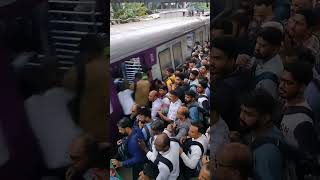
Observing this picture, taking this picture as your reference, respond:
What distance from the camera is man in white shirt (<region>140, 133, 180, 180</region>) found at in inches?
71.9

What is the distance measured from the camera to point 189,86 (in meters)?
1.92

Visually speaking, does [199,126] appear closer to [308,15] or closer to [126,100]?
[126,100]

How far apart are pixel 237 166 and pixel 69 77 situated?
28.9 inches

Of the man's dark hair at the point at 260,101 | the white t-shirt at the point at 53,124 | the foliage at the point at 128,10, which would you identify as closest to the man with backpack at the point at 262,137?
the man's dark hair at the point at 260,101

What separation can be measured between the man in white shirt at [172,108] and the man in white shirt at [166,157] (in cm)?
7

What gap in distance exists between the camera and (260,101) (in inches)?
71.8

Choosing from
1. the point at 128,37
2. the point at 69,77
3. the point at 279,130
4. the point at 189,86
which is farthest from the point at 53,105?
the point at 279,130

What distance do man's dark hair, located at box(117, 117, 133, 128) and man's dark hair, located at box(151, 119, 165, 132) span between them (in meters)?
0.09

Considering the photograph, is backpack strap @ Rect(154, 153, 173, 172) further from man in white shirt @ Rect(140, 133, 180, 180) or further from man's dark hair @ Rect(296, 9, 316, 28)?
man's dark hair @ Rect(296, 9, 316, 28)

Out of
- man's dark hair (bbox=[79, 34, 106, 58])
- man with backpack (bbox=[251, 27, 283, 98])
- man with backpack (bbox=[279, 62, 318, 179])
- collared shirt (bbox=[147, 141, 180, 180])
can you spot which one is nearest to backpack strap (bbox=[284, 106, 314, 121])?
man with backpack (bbox=[279, 62, 318, 179])

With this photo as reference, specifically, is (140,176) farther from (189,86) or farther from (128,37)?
(128,37)

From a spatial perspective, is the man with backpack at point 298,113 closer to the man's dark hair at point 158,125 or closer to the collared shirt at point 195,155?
the collared shirt at point 195,155

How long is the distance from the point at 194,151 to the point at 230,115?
8.2 inches

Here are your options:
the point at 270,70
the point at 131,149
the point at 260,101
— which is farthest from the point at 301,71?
the point at 131,149
